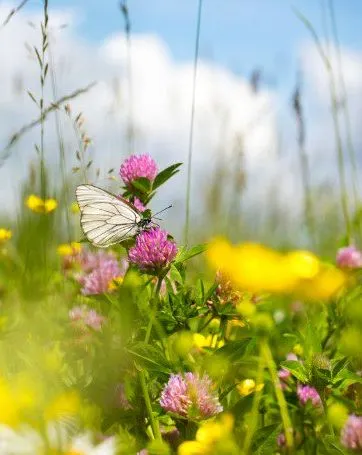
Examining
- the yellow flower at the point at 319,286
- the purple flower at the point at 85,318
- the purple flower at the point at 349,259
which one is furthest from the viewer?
the purple flower at the point at 349,259

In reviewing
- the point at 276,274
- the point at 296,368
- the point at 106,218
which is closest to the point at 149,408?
the point at 296,368

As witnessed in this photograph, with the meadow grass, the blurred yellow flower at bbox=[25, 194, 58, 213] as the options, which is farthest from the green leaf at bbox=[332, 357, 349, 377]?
the blurred yellow flower at bbox=[25, 194, 58, 213]

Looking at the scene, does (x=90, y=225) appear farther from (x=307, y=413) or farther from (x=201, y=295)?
(x=307, y=413)

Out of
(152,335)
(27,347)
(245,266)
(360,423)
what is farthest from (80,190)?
(245,266)

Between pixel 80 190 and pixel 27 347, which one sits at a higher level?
pixel 80 190

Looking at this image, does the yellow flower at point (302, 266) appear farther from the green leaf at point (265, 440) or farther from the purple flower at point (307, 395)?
the purple flower at point (307, 395)

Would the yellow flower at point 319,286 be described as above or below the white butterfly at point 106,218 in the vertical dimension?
above

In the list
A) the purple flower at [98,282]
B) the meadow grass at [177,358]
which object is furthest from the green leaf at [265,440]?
the purple flower at [98,282]
